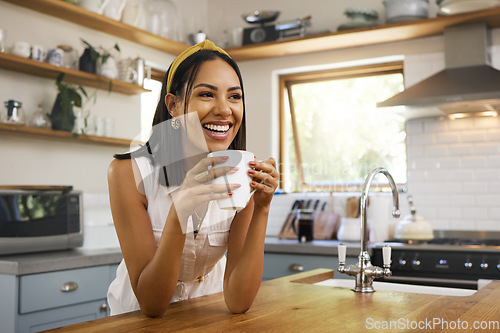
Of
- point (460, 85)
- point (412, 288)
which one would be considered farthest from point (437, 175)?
point (412, 288)

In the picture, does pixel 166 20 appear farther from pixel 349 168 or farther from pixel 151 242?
pixel 151 242

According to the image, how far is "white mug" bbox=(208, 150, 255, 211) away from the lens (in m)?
1.04

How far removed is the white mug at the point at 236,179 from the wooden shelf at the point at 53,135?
2318mm

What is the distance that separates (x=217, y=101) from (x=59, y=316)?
1.74 metres

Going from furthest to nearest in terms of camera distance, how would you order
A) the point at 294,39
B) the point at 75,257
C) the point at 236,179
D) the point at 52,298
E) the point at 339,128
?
the point at 339,128 < the point at 294,39 < the point at 75,257 < the point at 52,298 < the point at 236,179

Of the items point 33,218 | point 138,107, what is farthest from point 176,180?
point 138,107

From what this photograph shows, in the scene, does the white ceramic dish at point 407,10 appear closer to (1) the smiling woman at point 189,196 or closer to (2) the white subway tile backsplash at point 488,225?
(2) the white subway tile backsplash at point 488,225

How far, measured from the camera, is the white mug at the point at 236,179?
1.04 m

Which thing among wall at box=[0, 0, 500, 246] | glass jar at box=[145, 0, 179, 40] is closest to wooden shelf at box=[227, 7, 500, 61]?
wall at box=[0, 0, 500, 246]

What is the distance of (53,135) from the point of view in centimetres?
325

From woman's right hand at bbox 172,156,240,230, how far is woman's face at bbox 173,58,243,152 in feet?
0.63

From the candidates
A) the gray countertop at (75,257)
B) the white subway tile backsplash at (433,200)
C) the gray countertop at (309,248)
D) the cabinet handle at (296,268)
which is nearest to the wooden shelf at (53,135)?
the gray countertop at (75,257)

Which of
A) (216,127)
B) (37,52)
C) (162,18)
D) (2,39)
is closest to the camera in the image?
(216,127)

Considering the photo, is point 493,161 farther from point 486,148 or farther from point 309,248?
point 309,248
